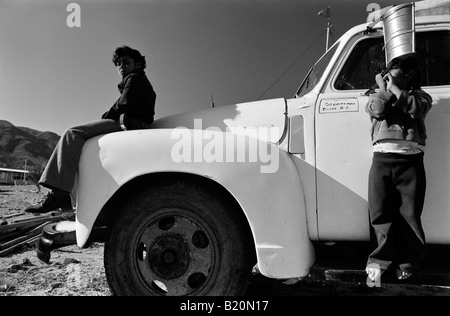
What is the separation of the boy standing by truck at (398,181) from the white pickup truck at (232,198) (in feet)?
0.55

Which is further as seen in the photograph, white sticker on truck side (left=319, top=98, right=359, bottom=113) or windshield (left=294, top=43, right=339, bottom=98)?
windshield (left=294, top=43, right=339, bottom=98)

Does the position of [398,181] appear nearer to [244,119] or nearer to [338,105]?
[338,105]

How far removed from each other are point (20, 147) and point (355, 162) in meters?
121

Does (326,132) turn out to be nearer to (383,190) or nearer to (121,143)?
(383,190)

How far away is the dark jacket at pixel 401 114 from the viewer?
2301 millimetres

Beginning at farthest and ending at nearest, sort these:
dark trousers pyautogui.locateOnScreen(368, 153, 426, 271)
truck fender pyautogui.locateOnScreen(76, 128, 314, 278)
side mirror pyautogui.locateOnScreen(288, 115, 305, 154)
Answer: side mirror pyautogui.locateOnScreen(288, 115, 305, 154) < truck fender pyautogui.locateOnScreen(76, 128, 314, 278) < dark trousers pyautogui.locateOnScreen(368, 153, 426, 271)

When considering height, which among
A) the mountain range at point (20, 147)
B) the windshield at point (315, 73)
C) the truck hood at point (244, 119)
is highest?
the mountain range at point (20, 147)

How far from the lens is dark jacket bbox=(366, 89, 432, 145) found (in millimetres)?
2301

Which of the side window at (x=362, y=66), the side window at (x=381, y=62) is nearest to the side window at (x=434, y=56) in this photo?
the side window at (x=381, y=62)

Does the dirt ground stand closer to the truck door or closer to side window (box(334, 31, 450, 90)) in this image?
the truck door

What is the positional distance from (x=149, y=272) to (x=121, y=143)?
892 millimetres

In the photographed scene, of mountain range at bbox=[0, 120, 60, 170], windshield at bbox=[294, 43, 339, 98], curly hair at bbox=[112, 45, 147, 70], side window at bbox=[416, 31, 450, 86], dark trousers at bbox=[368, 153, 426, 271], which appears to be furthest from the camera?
mountain range at bbox=[0, 120, 60, 170]

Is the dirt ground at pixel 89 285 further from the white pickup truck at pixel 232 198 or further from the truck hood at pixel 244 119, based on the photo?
the truck hood at pixel 244 119

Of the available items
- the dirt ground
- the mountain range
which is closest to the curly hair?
the dirt ground
